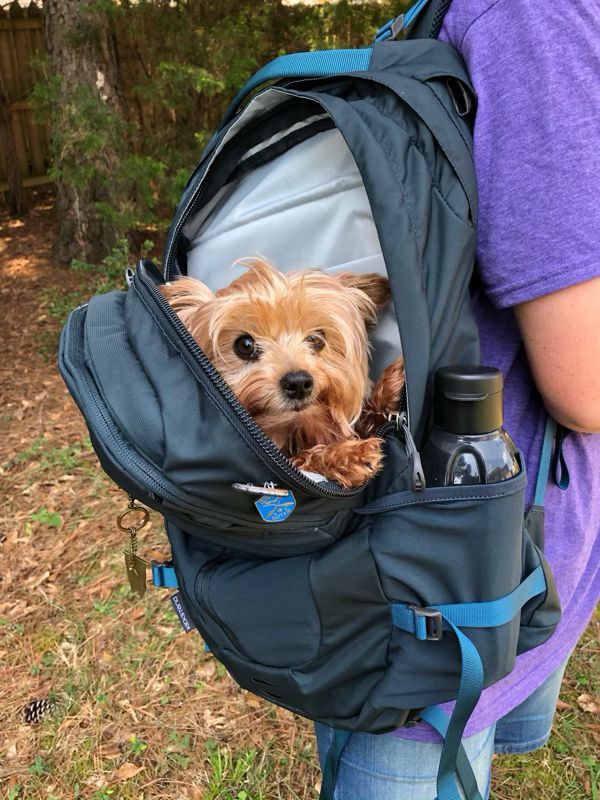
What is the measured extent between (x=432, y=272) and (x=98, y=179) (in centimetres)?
522

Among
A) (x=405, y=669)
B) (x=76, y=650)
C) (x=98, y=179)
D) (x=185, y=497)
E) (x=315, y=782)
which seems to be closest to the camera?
(x=185, y=497)

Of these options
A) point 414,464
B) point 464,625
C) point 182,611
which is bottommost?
point 182,611

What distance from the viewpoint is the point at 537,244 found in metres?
1.20

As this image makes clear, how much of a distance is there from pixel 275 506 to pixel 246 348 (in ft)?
2.33

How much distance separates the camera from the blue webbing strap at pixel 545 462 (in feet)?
4.77

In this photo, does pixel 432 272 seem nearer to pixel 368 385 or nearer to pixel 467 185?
pixel 467 185

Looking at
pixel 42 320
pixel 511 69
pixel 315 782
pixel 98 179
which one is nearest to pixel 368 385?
pixel 511 69

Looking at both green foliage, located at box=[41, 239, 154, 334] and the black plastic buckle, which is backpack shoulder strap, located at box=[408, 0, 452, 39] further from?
green foliage, located at box=[41, 239, 154, 334]

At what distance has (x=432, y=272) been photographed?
1256 millimetres

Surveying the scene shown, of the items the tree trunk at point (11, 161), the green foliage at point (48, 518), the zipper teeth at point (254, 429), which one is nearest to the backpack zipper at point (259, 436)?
the zipper teeth at point (254, 429)

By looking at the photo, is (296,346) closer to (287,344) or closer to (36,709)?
(287,344)

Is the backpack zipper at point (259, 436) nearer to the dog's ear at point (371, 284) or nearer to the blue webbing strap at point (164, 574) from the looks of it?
the dog's ear at point (371, 284)

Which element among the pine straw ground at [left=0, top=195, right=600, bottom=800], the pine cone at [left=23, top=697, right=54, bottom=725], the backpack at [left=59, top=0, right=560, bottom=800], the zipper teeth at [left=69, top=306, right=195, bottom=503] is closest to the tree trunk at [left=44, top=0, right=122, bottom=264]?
the pine straw ground at [left=0, top=195, right=600, bottom=800]

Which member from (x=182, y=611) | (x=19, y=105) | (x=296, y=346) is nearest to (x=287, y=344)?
(x=296, y=346)
